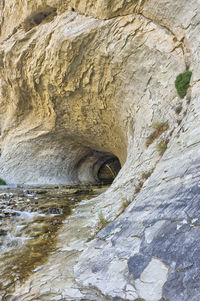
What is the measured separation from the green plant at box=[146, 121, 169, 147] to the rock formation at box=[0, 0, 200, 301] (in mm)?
124

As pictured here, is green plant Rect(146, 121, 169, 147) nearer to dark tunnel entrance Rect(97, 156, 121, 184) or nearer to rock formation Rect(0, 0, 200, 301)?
rock formation Rect(0, 0, 200, 301)

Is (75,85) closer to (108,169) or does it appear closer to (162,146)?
(162,146)

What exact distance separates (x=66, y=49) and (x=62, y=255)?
9431 mm

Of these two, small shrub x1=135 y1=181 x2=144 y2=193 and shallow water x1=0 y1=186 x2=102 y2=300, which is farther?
small shrub x1=135 y1=181 x2=144 y2=193

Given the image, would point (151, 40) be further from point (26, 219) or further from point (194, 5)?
point (26, 219)

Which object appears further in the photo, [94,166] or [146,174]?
[94,166]

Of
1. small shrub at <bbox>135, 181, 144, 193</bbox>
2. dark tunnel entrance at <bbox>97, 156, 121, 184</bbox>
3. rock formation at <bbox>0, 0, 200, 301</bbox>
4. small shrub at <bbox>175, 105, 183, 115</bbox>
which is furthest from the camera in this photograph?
dark tunnel entrance at <bbox>97, 156, 121, 184</bbox>

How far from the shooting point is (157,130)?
5.00 m

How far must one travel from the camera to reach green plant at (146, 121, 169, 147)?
4.81 m

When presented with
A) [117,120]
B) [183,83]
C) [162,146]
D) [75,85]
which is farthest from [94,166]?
[162,146]

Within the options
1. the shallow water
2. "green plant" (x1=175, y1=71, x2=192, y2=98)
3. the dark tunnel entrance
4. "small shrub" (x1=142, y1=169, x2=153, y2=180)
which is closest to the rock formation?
"small shrub" (x1=142, y1=169, x2=153, y2=180)

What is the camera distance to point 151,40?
6.42 meters

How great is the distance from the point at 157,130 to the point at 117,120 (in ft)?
16.7

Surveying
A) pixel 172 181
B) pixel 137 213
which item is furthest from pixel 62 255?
pixel 172 181
